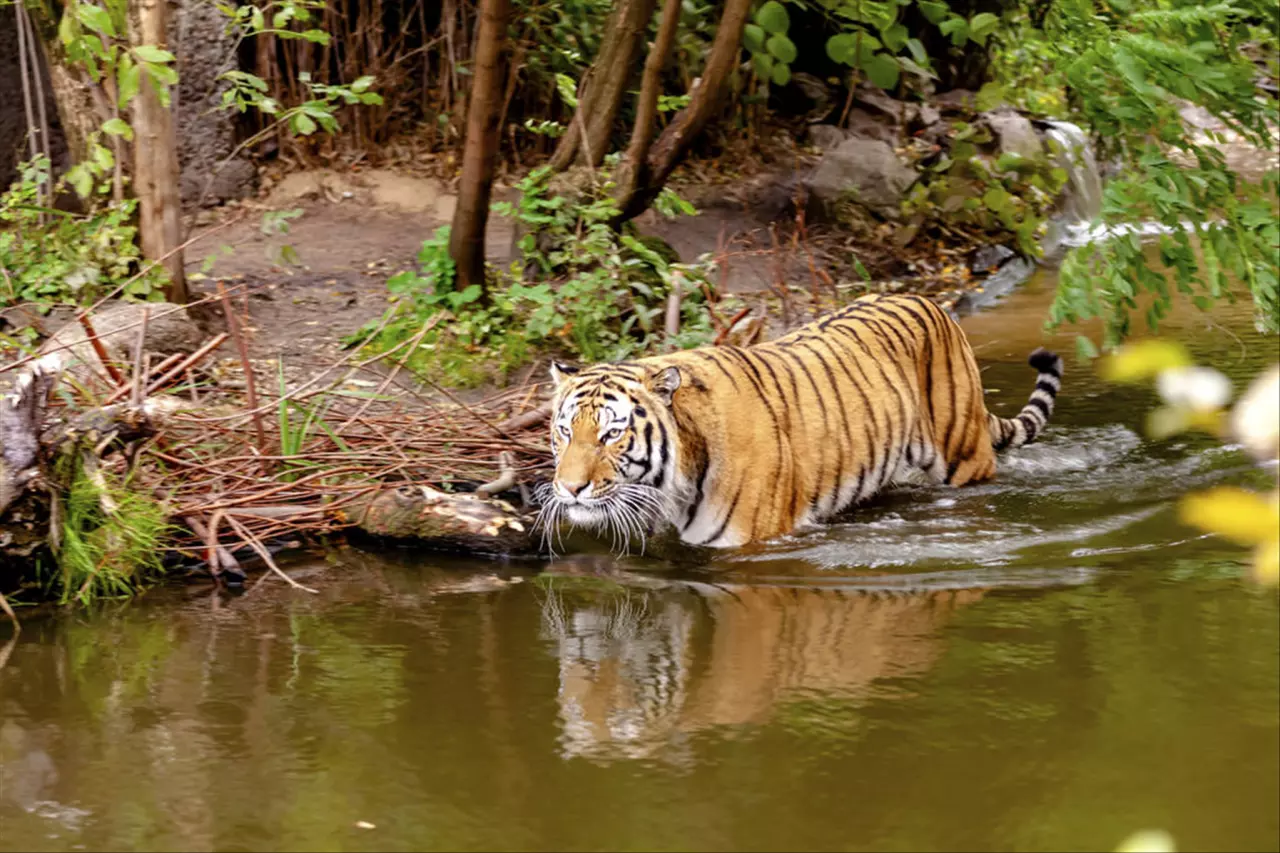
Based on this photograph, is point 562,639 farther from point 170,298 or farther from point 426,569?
point 170,298

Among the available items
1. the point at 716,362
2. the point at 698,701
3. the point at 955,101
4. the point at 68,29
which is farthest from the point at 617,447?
the point at 955,101

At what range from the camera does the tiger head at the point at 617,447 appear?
503 centimetres

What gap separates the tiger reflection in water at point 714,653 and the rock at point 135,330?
2.80 metres

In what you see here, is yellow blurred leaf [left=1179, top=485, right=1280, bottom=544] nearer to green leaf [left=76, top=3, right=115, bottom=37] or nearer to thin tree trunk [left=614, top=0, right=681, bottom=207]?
green leaf [left=76, top=3, right=115, bottom=37]

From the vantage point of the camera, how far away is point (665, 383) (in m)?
5.11

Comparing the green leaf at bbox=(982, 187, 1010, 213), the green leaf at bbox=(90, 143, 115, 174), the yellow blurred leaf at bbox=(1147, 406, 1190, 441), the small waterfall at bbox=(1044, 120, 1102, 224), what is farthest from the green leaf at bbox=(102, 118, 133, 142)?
the small waterfall at bbox=(1044, 120, 1102, 224)

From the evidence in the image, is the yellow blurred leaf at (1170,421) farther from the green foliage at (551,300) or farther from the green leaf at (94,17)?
the green foliage at (551,300)

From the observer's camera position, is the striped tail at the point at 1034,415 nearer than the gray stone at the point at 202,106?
Yes

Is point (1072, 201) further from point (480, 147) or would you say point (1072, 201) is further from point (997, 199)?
point (480, 147)

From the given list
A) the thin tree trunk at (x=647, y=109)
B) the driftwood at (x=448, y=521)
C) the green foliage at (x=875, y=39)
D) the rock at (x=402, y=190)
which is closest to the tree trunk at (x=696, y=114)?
the thin tree trunk at (x=647, y=109)

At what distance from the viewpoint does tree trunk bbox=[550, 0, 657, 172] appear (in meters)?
7.99

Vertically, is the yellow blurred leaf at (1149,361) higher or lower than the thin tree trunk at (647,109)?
higher

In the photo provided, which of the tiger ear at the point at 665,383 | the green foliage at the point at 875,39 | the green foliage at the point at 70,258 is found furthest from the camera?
the green foliage at the point at 875,39

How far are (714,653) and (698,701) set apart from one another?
402 mm
